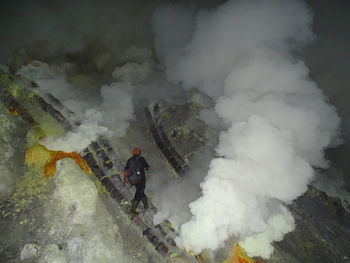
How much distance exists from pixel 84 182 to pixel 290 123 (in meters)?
5.84

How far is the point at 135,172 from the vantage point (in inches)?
237

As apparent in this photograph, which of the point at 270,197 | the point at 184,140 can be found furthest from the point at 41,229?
the point at 270,197

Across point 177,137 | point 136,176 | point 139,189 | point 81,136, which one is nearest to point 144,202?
point 139,189

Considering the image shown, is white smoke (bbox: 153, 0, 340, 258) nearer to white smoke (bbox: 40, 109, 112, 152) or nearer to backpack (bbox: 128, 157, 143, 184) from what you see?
backpack (bbox: 128, 157, 143, 184)

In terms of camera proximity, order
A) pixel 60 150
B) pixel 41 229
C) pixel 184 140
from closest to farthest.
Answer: pixel 41 229
pixel 60 150
pixel 184 140

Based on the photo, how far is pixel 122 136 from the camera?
822cm

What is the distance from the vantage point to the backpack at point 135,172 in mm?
6031

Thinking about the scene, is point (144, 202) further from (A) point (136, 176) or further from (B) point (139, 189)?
(A) point (136, 176)

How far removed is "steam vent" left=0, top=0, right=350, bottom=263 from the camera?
5.62 metres

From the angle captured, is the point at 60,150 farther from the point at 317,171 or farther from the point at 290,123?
the point at 317,171

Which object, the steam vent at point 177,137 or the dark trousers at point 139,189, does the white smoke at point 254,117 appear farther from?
the dark trousers at point 139,189

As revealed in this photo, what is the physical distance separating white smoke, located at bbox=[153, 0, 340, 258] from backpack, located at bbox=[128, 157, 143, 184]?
60.1 inches

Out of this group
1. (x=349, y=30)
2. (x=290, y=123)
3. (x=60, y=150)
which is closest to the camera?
(x=60, y=150)

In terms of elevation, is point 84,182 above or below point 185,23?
below
